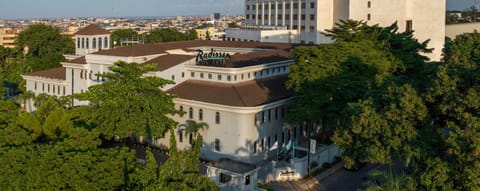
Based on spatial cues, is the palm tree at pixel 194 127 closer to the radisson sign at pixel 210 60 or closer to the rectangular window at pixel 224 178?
the radisson sign at pixel 210 60

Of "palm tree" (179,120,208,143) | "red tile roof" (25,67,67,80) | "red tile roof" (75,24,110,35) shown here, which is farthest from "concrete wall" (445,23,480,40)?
"palm tree" (179,120,208,143)

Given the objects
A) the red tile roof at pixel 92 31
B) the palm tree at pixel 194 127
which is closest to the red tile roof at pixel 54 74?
the red tile roof at pixel 92 31

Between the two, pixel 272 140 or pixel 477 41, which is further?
pixel 272 140

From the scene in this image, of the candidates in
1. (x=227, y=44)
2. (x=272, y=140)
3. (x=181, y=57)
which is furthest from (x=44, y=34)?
(x=272, y=140)

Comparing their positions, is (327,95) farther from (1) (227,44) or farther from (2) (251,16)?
(2) (251,16)

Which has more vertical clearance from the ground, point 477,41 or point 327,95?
point 477,41
